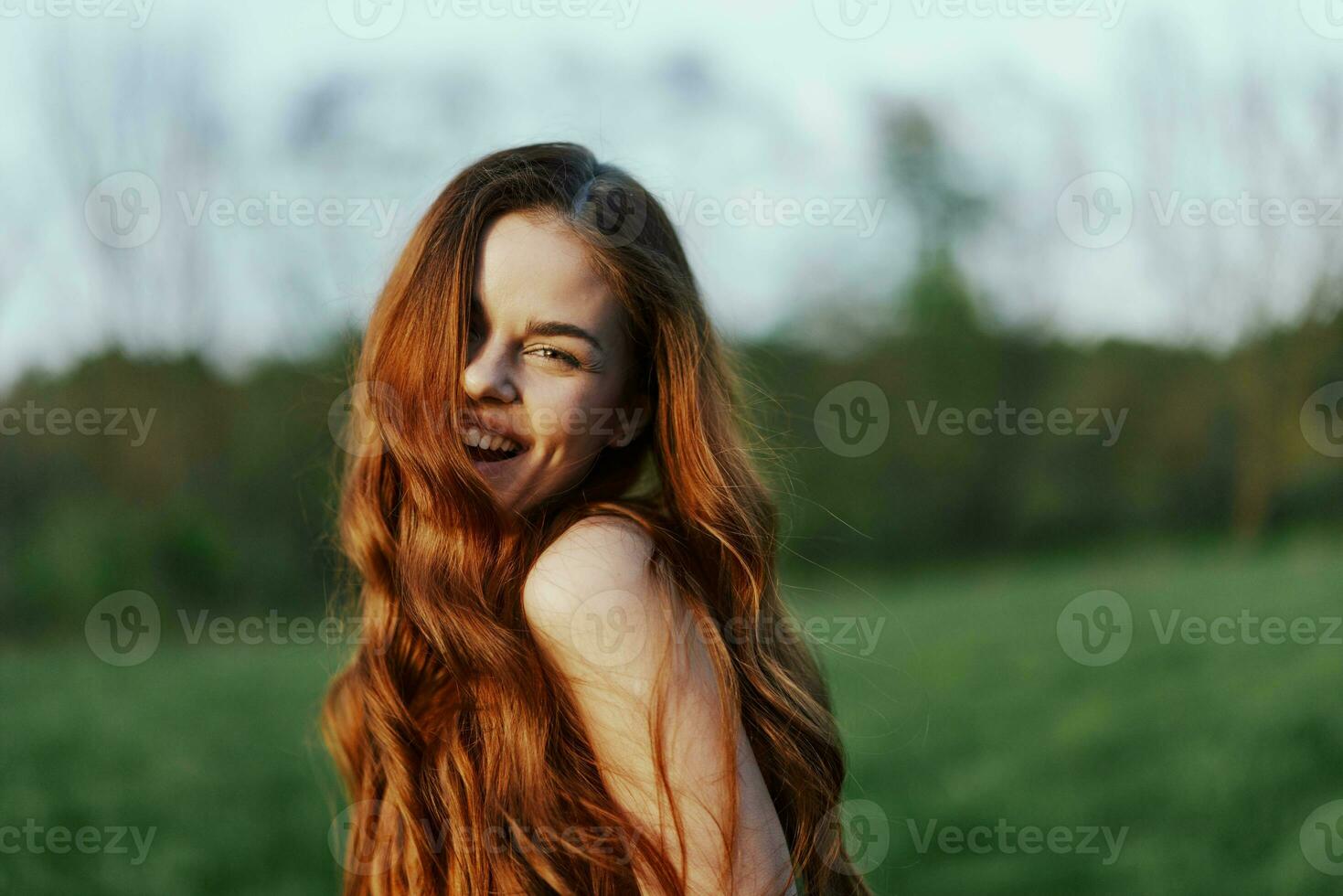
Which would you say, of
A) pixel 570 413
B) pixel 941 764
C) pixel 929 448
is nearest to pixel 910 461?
pixel 929 448

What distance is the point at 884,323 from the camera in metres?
14.2

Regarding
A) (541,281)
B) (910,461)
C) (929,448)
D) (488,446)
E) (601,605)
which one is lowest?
(910,461)

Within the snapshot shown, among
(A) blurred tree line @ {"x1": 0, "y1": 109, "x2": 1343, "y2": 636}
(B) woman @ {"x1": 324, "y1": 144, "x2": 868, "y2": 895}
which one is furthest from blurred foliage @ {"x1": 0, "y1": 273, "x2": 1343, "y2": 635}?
(B) woman @ {"x1": 324, "y1": 144, "x2": 868, "y2": 895}

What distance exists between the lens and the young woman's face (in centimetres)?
170

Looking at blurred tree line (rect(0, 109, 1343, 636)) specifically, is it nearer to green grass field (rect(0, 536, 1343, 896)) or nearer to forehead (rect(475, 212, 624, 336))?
green grass field (rect(0, 536, 1343, 896))

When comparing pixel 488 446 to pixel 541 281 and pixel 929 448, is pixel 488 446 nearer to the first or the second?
pixel 541 281

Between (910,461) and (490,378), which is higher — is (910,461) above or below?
below

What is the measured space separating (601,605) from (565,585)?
64mm

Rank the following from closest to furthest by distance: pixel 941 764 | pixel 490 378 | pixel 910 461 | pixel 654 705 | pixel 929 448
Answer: pixel 654 705
pixel 490 378
pixel 941 764
pixel 910 461
pixel 929 448

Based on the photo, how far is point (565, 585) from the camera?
5.14 feet

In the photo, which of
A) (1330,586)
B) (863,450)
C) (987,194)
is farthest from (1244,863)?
(987,194)

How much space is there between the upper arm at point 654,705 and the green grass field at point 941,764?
179 cm

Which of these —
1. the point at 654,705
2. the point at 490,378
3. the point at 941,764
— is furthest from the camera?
the point at 941,764

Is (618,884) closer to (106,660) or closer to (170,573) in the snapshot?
(106,660)
